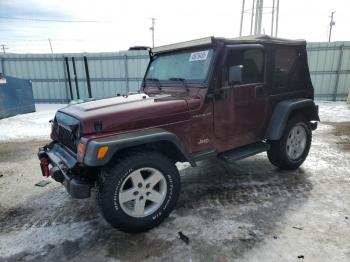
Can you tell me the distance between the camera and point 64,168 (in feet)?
10.3

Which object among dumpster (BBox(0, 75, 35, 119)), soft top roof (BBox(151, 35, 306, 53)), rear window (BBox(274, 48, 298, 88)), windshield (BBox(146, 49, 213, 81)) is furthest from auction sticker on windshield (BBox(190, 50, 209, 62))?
dumpster (BBox(0, 75, 35, 119))

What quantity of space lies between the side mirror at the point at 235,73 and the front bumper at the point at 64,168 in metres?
2.16

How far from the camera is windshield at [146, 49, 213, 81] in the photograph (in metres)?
3.59

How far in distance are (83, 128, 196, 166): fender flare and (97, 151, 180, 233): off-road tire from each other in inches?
6.7

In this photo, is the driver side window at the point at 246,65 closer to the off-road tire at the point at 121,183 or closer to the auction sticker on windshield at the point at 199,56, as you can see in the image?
the auction sticker on windshield at the point at 199,56

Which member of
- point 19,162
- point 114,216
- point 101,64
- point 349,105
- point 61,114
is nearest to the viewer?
point 114,216

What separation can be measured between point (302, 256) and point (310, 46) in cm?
1299

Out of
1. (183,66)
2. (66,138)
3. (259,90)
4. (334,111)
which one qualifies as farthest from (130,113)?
(334,111)

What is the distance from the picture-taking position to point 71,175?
3010 millimetres

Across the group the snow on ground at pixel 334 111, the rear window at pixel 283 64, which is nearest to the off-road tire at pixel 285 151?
the rear window at pixel 283 64

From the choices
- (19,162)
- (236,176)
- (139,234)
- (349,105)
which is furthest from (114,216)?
(349,105)

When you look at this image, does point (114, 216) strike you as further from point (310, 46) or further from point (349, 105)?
point (310, 46)

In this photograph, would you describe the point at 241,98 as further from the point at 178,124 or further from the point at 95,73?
the point at 95,73

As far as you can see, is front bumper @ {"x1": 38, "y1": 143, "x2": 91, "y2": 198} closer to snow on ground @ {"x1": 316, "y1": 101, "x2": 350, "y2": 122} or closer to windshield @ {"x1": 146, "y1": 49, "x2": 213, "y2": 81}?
windshield @ {"x1": 146, "y1": 49, "x2": 213, "y2": 81}
